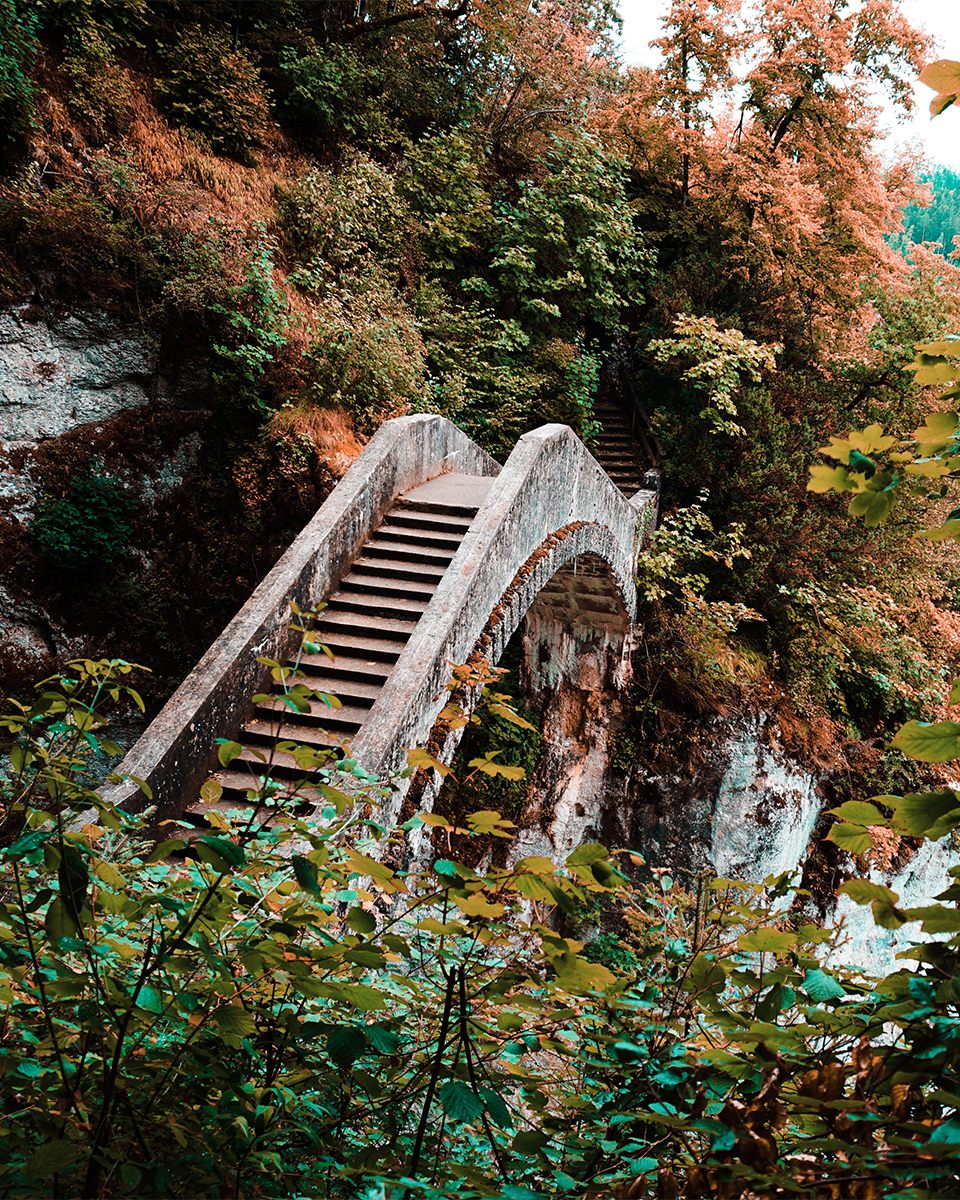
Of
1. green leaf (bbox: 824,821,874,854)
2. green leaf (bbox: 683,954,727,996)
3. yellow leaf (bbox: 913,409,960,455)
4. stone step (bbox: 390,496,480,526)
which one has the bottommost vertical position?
green leaf (bbox: 683,954,727,996)

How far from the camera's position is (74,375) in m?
7.48

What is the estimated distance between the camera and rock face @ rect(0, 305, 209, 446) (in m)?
7.11

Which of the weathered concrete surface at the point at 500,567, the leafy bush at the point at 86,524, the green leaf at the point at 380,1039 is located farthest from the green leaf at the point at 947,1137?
the leafy bush at the point at 86,524

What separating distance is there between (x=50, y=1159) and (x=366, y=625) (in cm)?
455

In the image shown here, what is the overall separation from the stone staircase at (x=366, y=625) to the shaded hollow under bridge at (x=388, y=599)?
0.04 ft

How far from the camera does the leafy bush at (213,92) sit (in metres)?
9.09

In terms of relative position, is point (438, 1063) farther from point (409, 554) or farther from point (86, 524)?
point (86, 524)

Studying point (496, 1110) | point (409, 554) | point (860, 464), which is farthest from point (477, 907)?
point (409, 554)

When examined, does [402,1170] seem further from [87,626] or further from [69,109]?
[69,109]

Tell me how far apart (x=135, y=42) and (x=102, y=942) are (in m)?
10.6

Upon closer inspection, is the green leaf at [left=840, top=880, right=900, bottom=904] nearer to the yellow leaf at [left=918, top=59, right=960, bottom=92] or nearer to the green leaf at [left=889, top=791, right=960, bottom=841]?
the green leaf at [left=889, top=791, right=960, bottom=841]

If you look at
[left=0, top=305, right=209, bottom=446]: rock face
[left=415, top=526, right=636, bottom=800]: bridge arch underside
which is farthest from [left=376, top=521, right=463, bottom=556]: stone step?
[left=415, top=526, right=636, bottom=800]: bridge arch underside

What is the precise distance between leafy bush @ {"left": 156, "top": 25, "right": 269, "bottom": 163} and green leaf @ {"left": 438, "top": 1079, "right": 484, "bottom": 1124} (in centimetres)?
1073

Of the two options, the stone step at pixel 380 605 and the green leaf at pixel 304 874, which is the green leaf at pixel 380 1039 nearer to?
the green leaf at pixel 304 874
